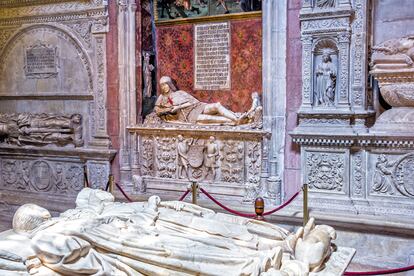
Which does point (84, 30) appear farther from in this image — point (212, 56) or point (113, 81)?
point (212, 56)

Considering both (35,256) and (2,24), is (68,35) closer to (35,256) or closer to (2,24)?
(2,24)

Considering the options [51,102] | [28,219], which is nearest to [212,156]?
[51,102]

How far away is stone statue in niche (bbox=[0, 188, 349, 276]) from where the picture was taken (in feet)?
12.9

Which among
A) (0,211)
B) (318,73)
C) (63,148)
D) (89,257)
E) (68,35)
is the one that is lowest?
(0,211)

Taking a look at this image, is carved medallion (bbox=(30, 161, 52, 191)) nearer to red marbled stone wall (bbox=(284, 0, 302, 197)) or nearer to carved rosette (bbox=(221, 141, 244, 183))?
carved rosette (bbox=(221, 141, 244, 183))

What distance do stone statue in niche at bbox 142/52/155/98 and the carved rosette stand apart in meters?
1.72

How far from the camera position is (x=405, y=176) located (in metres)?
6.34

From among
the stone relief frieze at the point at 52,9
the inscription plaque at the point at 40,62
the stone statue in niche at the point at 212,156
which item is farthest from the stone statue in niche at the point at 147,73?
the inscription plaque at the point at 40,62

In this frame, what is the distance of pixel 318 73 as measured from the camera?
677cm

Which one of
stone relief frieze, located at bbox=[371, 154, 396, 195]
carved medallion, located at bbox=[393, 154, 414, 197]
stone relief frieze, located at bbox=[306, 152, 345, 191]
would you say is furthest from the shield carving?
carved medallion, located at bbox=[393, 154, 414, 197]

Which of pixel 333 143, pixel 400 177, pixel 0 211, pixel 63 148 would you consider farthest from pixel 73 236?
pixel 0 211

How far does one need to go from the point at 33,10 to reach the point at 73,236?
5906 millimetres

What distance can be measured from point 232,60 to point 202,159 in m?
1.57

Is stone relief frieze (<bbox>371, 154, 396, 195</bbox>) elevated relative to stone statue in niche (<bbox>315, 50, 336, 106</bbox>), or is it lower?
lower
